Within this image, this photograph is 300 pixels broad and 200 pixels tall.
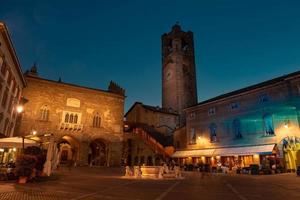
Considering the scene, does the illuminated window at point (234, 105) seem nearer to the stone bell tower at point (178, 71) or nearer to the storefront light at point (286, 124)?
the storefront light at point (286, 124)

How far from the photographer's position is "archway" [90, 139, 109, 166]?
1312 inches

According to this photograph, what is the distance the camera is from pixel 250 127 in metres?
25.6

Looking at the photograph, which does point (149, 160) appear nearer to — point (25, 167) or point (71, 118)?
point (71, 118)

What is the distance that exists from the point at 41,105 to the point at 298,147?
99.7ft

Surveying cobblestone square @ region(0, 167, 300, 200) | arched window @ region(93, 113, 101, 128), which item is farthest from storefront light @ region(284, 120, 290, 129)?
arched window @ region(93, 113, 101, 128)

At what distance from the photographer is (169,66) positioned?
54.9 m

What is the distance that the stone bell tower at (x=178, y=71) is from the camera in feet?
167

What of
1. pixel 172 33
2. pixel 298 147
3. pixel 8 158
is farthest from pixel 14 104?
pixel 172 33

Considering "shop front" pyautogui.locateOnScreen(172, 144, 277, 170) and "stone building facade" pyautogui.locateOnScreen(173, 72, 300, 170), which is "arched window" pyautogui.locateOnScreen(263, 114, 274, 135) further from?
"shop front" pyautogui.locateOnScreen(172, 144, 277, 170)

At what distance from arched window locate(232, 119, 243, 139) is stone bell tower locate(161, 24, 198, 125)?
2092cm

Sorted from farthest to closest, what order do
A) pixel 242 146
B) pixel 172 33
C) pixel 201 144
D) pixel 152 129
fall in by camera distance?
pixel 172 33, pixel 152 129, pixel 201 144, pixel 242 146

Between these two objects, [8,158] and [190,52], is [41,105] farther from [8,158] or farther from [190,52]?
[190,52]

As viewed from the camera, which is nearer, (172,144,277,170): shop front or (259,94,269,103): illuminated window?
(172,144,277,170): shop front

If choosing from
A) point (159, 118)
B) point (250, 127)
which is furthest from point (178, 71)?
point (250, 127)
